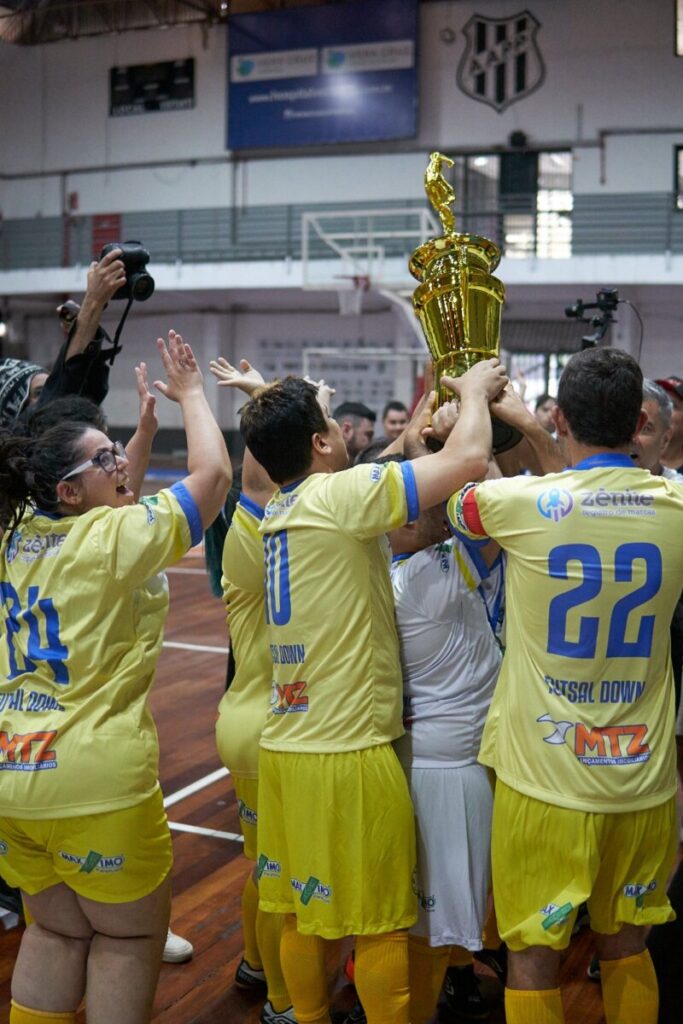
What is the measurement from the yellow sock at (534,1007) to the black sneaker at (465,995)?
29.6 inches

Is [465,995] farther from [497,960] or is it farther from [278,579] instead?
[278,579]

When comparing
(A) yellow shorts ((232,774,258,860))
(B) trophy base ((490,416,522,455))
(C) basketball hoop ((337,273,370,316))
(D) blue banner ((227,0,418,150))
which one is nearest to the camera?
(B) trophy base ((490,416,522,455))

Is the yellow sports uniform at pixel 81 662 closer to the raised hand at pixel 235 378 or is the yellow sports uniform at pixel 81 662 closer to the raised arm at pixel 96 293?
the raised hand at pixel 235 378

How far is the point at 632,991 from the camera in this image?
222 centimetres

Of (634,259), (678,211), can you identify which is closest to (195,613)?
(634,259)

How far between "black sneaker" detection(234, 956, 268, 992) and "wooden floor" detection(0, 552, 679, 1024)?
0.03m

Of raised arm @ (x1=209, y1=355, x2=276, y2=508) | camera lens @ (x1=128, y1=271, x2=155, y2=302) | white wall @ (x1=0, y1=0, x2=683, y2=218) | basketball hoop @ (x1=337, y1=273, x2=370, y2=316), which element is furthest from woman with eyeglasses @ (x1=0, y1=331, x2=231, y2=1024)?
white wall @ (x1=0, y1=0, x2=683, y2=218)

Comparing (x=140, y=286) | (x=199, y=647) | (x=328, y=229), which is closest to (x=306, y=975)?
(x=140, y=286)

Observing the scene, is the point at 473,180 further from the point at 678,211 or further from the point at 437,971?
the point at 437,971

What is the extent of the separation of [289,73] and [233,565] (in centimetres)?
1941

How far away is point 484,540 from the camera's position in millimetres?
2346

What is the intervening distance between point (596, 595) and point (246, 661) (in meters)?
1.11

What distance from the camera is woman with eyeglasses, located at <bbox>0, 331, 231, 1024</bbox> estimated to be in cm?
219

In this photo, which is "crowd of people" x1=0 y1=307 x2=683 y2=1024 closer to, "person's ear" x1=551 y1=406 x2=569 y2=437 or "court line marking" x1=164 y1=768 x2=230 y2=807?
"person's ear" x1=551 y1=406 x2=569 y2=437
